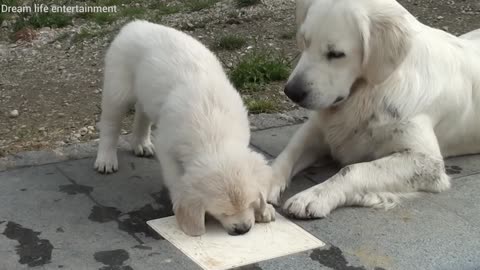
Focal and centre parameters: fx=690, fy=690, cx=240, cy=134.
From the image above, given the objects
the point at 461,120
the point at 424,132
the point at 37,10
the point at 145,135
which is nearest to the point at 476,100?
the point at 461,120

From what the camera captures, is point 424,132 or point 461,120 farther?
point 461,120

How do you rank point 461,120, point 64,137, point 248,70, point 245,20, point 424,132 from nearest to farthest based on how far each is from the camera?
point 424,132 → point 461,120 → point 64,137 → point 248,70 → point 245,20

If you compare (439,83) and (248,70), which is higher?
(439,83)

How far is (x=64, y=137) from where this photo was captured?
463 cm

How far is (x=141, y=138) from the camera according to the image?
4.20 m

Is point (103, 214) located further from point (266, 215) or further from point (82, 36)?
point (82, 36)

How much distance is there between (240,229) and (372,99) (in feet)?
3.68

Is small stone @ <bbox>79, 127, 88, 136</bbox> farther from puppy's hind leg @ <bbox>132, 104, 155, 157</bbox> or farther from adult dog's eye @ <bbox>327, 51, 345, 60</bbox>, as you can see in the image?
adult dog's eye @ <bbox>327, 51, 345, 60</bbox>

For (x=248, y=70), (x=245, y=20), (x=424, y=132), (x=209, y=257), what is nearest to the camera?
(x=209, y=257)

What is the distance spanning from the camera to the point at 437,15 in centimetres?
750

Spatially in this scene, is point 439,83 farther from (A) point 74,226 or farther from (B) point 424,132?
(A) point 74,226

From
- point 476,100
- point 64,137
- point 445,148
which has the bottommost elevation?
point 64,137

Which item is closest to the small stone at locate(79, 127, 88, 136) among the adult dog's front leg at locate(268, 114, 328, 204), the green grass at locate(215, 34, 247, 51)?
the adult dog's front leg at locate(268, 114, 328, 204)

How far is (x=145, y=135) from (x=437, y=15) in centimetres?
446
